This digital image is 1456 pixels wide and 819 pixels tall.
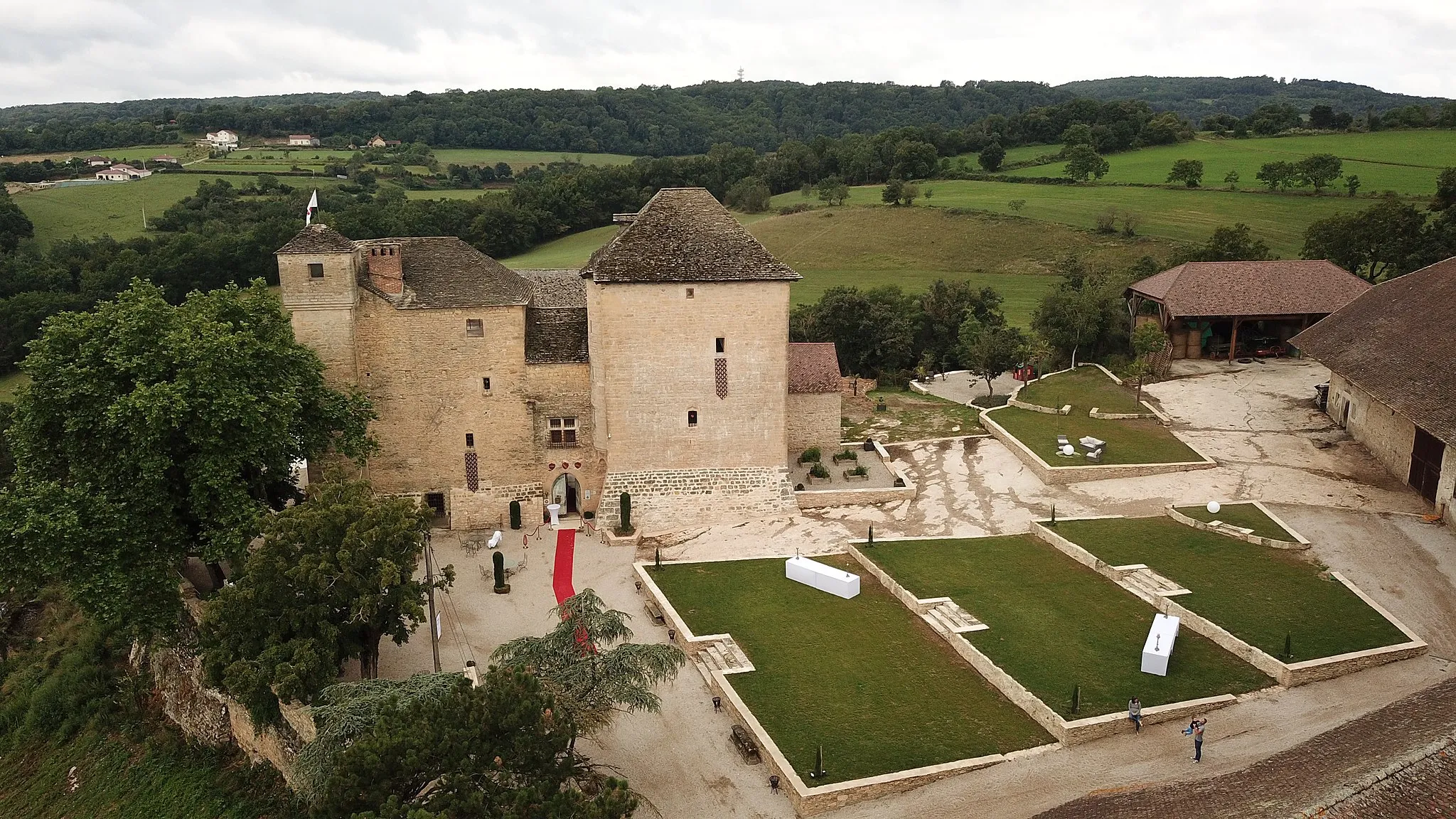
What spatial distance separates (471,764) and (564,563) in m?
15.2

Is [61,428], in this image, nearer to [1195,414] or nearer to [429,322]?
[429,322]

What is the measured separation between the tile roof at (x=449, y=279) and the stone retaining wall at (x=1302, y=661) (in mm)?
22923

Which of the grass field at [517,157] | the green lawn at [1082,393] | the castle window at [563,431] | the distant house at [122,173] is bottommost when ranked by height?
the green lawn at [1082,393]

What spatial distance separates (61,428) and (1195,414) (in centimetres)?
4104

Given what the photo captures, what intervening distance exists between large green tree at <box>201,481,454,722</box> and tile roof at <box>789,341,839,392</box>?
20.0m

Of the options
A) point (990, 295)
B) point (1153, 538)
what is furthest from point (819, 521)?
point (990, 295)

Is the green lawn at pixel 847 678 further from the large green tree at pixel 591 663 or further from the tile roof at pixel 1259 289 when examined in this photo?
the tile roof at pixel 1259 289

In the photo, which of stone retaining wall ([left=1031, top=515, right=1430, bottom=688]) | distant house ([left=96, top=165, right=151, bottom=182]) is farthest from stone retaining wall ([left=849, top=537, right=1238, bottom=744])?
distant house ([left=96, top=165, right=151, bottom=182])

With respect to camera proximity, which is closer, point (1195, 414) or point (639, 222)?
point (639, 222)

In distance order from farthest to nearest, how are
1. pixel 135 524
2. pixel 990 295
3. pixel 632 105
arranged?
pixel 632 105 → pixel 990 295 → pixel 135 524

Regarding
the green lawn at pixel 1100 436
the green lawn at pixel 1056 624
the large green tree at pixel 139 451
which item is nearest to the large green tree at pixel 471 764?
the large green tree at pixel 139 451

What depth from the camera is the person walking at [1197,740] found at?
19.6m

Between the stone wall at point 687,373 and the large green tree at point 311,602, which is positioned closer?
the large green tree at point 311,602

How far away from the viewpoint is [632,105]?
157000mm
